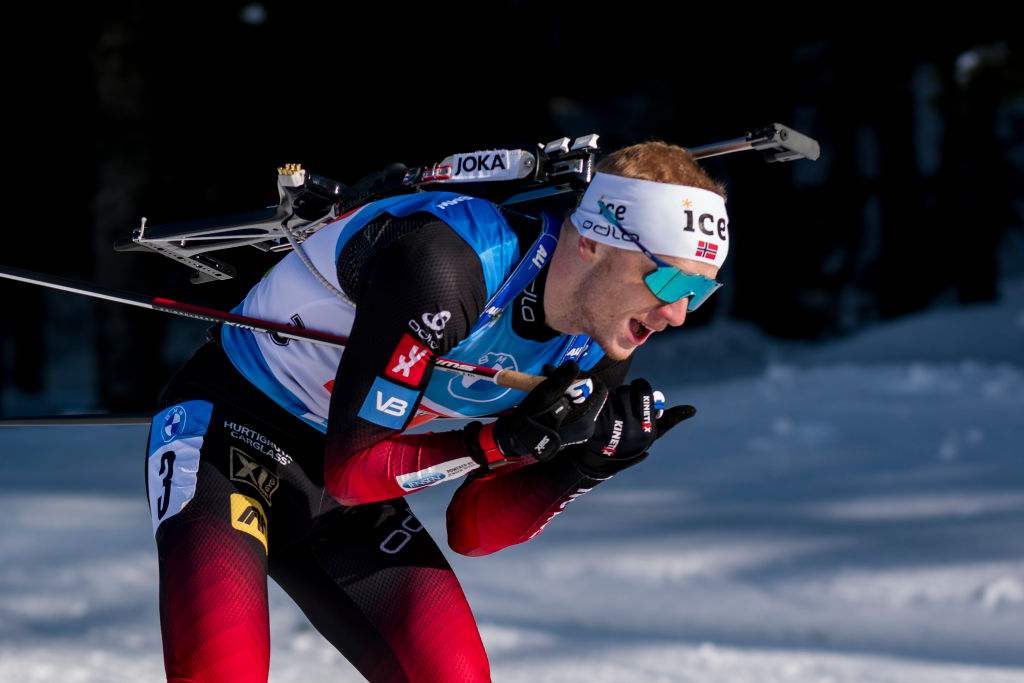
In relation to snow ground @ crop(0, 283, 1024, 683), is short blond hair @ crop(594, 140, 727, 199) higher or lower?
higher

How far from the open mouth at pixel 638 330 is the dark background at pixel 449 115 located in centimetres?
935

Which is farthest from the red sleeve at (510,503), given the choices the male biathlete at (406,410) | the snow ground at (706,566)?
the snow ground at (706,566)

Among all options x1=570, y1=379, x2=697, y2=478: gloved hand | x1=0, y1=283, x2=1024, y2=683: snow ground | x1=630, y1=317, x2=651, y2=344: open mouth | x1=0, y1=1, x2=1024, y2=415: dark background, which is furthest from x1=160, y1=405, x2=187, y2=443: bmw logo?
x1=0, y1=1, x2=1024, y2=415: dark background

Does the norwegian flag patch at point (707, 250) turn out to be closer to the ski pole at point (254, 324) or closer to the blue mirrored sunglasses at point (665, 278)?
the blue mirrored sunglasses at point (665, 278)

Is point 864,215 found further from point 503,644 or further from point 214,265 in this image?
point 214,265

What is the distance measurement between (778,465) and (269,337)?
5849mm

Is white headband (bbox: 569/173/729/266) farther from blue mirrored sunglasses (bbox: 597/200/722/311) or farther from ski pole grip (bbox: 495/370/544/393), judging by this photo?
ski pole grip (bbox: 495/370/544/393)

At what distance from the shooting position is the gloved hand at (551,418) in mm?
2305

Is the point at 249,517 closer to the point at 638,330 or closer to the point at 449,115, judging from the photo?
the point at 638,330

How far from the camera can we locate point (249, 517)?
254cm

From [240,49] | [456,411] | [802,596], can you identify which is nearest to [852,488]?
[802,596]

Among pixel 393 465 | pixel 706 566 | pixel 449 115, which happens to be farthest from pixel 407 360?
pixel 449 115

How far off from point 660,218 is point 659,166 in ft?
0.50

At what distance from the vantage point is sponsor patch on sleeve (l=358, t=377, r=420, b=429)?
2.26m
